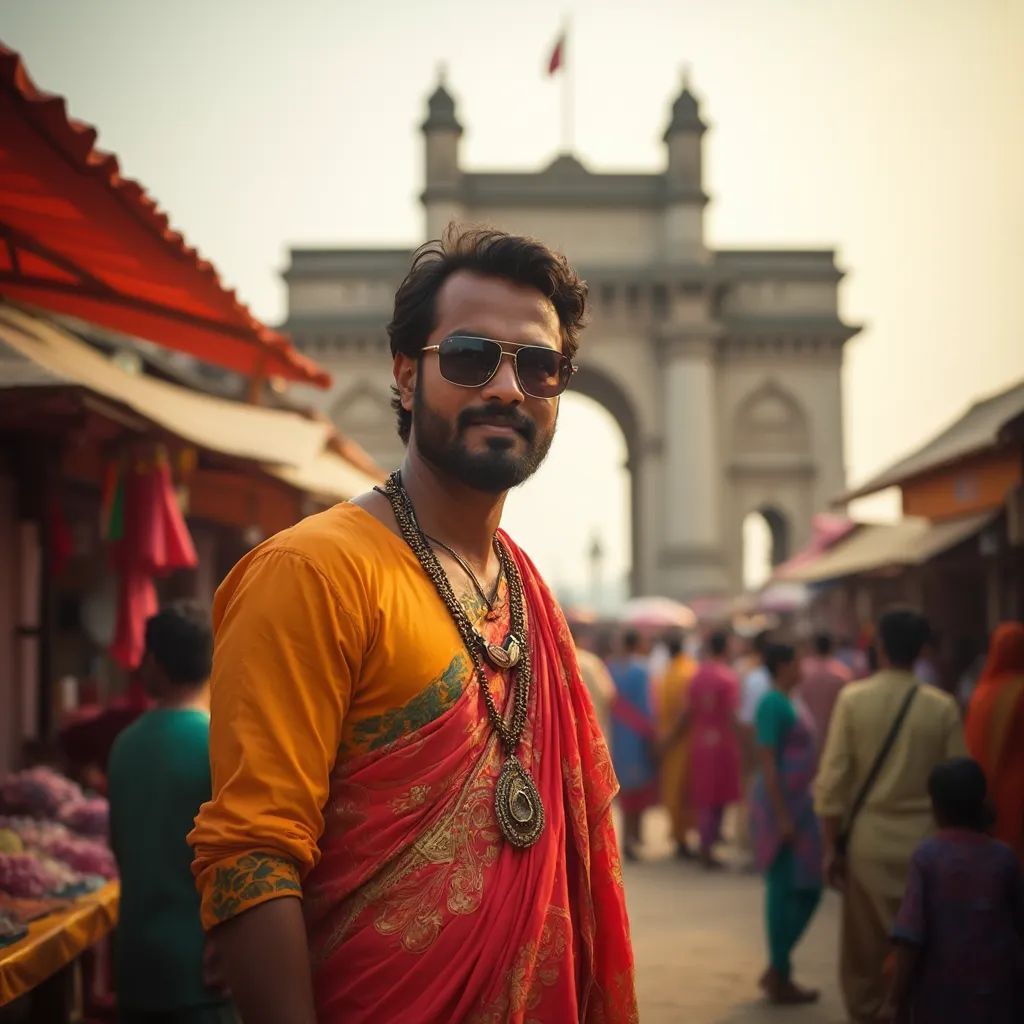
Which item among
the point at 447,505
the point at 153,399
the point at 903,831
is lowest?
the point at 903,831

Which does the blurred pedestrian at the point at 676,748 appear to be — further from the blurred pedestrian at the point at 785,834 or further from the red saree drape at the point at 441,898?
the red saree drape at the point at 441,898

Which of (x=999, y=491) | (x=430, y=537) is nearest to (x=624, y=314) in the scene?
(x=999, y=491)

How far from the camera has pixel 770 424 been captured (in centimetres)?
3591

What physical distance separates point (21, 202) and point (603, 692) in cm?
869

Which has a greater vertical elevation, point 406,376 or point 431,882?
point 406,376

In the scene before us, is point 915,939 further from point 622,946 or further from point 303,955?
point 303,955

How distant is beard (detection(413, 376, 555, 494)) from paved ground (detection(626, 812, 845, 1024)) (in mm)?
4560

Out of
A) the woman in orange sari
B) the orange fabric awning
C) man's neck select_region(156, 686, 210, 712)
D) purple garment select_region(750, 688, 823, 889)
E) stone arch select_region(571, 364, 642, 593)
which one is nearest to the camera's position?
the orange fabric awning

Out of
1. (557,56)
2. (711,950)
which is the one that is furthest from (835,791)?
(557,56)

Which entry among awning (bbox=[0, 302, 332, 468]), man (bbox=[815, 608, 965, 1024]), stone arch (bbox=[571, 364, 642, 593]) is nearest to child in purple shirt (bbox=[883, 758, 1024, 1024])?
man (bbox=[815, 608, 965, 1024])

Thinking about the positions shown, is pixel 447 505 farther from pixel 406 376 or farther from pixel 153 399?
pixel 153 399

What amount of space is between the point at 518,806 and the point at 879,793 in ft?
12.2

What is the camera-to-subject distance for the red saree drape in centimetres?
195

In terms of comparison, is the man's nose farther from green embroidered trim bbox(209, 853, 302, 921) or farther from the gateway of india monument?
the gateway of india monument
